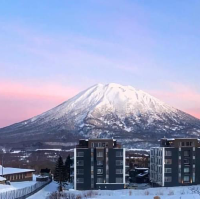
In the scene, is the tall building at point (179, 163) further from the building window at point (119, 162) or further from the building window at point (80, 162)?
the building window at point (80, 162)

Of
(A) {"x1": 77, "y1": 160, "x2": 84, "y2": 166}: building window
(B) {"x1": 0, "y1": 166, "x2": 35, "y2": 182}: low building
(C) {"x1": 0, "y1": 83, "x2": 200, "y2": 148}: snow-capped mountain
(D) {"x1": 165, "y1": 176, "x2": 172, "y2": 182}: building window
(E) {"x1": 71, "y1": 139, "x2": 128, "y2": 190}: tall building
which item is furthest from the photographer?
(C) {"x1": 0, "y1": 83, "x2": 200, "y2": 148}: snow-capped mountain

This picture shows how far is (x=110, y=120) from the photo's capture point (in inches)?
5561

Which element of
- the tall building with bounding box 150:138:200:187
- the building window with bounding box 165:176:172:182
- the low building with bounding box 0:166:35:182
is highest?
the tall building with bounding box 150:138:200:187

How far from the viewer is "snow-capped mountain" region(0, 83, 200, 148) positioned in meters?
122

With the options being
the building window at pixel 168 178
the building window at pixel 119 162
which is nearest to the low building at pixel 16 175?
the building window at pixel 119 162

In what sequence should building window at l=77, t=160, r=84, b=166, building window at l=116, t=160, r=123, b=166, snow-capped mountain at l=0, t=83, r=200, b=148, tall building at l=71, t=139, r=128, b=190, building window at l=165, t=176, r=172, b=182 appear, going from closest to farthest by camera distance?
tall building at l=71, t=139, r=128, b=190, building window at l=77, t=160, r=84, b=166, building window at l=116, t=160, r=123, b=166, building window at l=165, t=176, r=172, b=182, snow-capped mountain at l=0, t=83, r=200, b=148

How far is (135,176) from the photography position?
43.9 metres

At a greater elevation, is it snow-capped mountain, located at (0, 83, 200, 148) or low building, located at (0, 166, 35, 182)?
snow-capped mountain, located at (0, 83, 200, 148)

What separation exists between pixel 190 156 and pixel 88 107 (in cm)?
11979

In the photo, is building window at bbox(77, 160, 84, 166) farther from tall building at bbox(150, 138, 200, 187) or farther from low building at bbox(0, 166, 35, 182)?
low building at bbox(0, 166, 35, 182)

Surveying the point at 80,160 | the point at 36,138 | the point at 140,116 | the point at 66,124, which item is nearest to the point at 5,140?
the point at 36,138

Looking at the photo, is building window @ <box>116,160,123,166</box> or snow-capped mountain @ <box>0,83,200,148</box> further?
snow-capped mountain @ <box>0,83,200,148</box>

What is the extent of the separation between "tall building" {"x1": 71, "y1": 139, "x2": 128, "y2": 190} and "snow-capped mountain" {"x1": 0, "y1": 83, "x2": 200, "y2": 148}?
6603 cm

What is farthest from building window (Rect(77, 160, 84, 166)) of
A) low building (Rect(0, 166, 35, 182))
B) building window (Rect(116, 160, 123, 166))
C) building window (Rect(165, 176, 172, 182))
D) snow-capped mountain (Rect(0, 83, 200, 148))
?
snow-capped mountain (Rect(0, 83, 200, 148))
